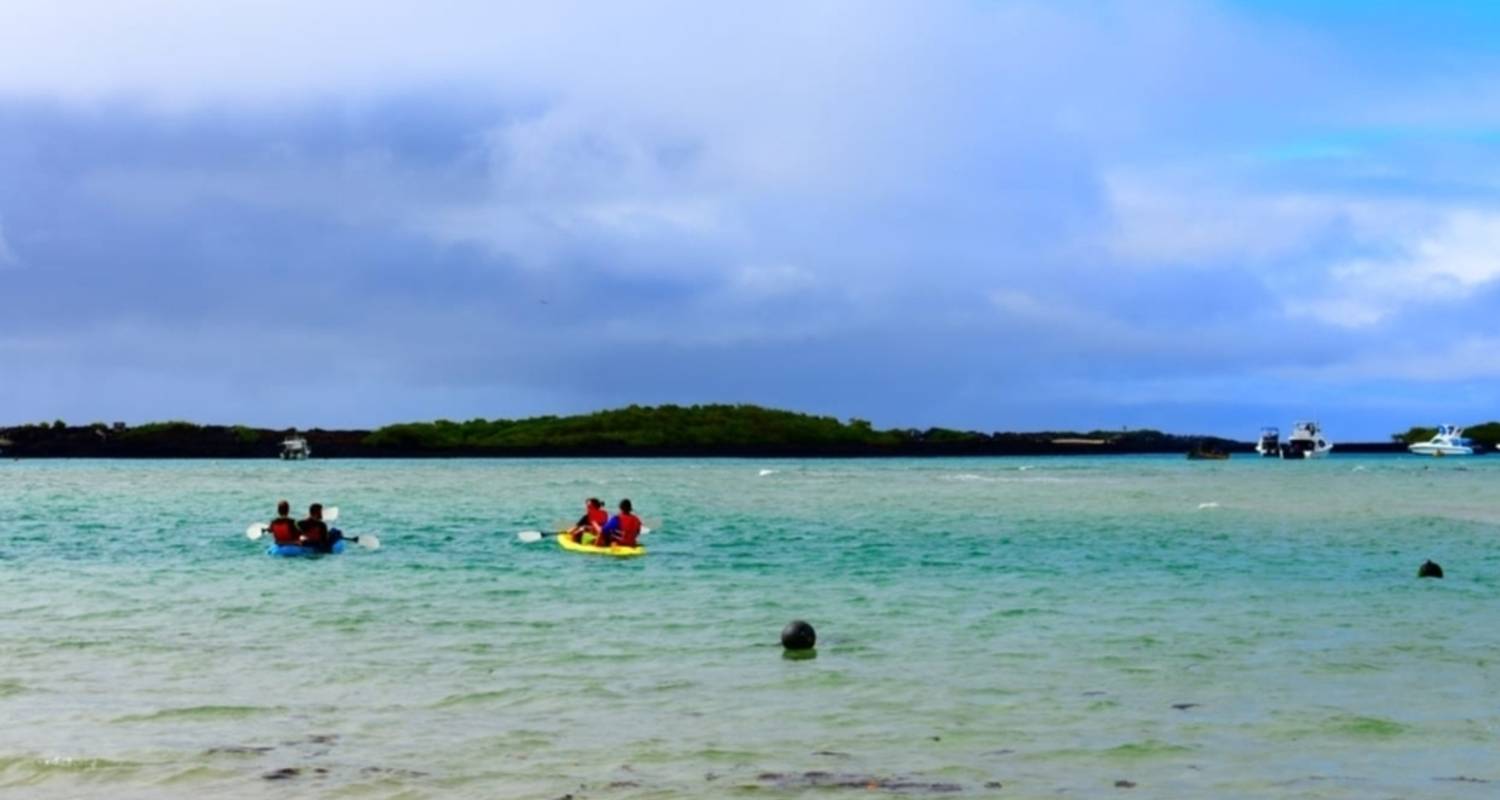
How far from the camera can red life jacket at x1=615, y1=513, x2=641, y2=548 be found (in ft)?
130

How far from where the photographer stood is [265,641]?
22.7m

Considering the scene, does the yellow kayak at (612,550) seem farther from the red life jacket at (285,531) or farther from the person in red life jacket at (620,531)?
the red life jacket at (285,531)

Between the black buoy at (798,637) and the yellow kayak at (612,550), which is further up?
the yellow kayak at (612,550)

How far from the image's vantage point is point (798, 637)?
21594 millimetres

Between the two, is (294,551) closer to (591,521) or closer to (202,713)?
(591,521)

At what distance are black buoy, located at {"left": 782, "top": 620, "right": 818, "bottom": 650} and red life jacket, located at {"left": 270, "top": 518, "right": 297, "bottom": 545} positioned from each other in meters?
20.7

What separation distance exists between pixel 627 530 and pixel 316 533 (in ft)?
24.9

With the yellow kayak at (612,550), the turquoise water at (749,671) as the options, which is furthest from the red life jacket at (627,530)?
the turquoise water at (749,671)

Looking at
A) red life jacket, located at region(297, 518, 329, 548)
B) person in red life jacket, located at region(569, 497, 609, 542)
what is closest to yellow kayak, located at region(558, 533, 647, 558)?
person in red life jacket, located at region(569, 497, 609, 542)

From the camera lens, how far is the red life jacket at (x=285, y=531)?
39.0m

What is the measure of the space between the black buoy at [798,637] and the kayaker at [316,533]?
20245 mm

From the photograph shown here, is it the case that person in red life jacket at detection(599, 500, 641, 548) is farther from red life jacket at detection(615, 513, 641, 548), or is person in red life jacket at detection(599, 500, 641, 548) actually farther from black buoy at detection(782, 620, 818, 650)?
black buoy at detection(782, 620, 818, 650)

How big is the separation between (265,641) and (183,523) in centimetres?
3517

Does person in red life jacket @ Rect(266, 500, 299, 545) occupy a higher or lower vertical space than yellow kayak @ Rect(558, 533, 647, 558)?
higher
